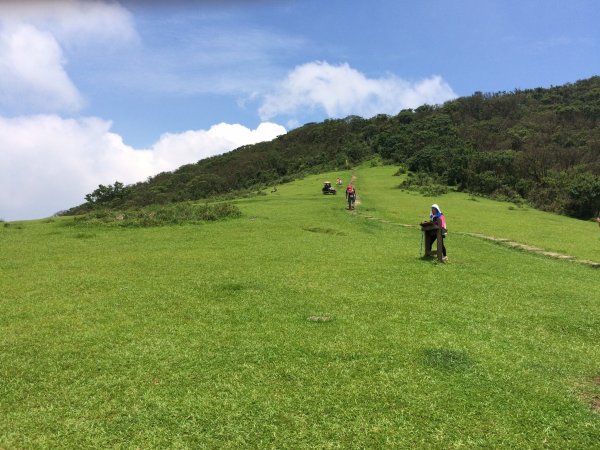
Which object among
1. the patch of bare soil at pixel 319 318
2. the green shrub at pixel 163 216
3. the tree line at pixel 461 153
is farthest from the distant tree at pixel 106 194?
the patch of bare soil at pixel 319 318

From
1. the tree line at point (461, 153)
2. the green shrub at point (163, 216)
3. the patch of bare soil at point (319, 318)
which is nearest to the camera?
the patch of bare soil at point (319, 318)

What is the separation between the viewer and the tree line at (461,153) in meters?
56.5

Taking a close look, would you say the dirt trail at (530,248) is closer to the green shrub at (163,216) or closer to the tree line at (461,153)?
the green shrub at (163,216)

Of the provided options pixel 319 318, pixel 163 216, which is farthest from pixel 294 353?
pixel 163 216

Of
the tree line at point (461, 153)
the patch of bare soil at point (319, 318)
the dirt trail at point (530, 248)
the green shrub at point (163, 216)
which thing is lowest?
the dirt trail at point (530, 248)

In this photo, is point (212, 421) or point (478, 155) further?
point (478, 155)

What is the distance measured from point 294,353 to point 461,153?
6776 cm

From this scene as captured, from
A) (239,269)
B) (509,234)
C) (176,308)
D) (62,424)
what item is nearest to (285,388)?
(62,424)

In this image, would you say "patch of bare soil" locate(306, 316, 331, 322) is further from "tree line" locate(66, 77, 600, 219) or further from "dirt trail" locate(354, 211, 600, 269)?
"tree line" locate(66, 77, 600, 219)

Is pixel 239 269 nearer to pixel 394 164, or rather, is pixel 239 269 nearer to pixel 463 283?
pixel 463 283

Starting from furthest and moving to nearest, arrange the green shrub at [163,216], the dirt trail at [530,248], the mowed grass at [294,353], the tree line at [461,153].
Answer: the tree line at [461,153] < the green shrub at [163,216] < the dirt trail at [530,248] < the mowed grass at [294,353]

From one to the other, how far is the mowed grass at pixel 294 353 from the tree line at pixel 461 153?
42609mm

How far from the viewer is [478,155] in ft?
210

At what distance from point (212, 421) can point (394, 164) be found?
86.1 metres
